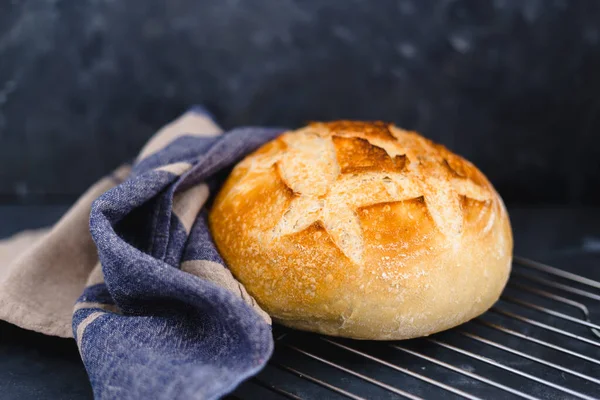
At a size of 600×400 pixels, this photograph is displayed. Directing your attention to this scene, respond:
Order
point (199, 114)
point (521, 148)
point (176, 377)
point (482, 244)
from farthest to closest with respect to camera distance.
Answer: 1. point (521, 148)
2. point (199, 114)
3. point (482, 244)
4. point (176, 377)

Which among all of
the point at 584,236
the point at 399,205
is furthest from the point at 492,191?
the point at 584,236

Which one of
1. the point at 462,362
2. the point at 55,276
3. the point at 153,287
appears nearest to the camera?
the point at 153,287

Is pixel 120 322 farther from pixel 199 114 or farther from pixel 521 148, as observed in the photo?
pixel 521 148

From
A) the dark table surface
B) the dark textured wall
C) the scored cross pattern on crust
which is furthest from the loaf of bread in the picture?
the dark textured wall

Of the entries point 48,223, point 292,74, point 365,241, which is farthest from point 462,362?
point 48,223

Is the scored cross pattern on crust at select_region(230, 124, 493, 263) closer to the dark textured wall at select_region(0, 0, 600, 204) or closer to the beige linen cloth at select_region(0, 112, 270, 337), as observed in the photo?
the beige linen cloth at select_region(0, 112, 270, 337)

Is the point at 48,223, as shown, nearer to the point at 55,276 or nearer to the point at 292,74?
the point at 55,276

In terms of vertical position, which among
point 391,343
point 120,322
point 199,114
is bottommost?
point 391,343

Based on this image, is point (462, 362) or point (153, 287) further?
point (462, 362)
